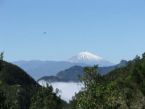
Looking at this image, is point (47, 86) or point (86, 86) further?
point (47, 86)

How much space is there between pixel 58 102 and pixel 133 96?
1504 inches

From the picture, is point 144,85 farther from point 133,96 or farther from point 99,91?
point 99,91

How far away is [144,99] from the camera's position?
4754 inches

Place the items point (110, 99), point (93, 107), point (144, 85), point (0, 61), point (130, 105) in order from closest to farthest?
point (0, 61), point (93, 107), point (110, 99), point (130, 105), point (144, 85)

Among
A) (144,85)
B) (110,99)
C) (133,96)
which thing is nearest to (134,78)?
(144,85)

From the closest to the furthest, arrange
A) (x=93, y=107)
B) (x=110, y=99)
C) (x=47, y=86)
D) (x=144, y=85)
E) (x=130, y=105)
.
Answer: (x=93, y=107), (x=110, y=99), (x=130, y=105), (x=144, y=85), (x=47, y=86)

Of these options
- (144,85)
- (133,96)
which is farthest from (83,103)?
(144,85)

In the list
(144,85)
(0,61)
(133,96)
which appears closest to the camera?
(0,61)

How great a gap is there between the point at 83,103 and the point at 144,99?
134 ft

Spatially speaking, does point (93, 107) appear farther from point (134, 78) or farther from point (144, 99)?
point (134, 78)

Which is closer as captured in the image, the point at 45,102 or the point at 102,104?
the point at 102,104

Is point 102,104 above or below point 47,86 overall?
below

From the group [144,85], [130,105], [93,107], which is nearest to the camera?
[93,107]

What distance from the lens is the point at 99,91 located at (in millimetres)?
84500
